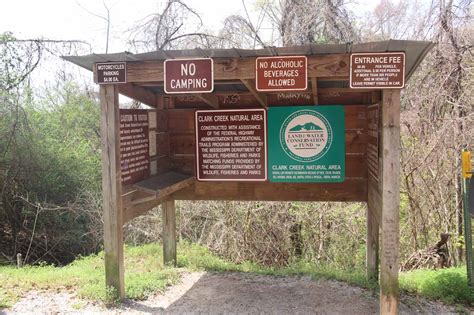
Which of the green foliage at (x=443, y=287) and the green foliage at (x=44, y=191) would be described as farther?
the green foliage at (x=44, y=191)

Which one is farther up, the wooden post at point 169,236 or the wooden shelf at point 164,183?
the wooden shelf at point 164,183

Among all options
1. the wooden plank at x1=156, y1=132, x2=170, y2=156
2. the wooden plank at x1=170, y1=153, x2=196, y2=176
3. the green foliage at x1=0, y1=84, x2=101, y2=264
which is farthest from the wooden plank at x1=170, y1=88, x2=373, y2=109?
the green foliage at x1=0, y1=84, x2=101, y2=264

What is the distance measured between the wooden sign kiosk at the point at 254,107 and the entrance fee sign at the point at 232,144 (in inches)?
5.8

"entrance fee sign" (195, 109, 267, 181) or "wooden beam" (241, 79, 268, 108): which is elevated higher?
"wooden beam" (241, 79, 268, 108)

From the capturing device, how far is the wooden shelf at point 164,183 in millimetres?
4855

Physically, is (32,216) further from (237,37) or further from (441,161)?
(441,161)

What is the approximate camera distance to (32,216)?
960 centimetres

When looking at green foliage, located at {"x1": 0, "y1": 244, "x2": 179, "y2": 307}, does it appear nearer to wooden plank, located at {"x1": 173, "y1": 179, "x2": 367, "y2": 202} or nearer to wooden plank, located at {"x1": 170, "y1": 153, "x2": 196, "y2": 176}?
wooden plank, located at {"x1": 173, "y1": 179, "x2": 367, "y2": 202}

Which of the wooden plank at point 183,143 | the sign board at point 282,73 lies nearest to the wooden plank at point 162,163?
the wooden plank at point 183,143

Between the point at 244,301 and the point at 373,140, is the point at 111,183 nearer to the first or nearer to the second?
the point at 244,301

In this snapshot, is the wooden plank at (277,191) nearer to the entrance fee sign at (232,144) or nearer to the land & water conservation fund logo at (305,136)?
the entrance fee sign at (232,144)

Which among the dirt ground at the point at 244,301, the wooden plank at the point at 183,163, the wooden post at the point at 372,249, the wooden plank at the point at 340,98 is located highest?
the wooden plank at the point at 340,98

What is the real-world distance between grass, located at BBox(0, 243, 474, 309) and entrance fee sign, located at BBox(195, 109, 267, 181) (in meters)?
1.57

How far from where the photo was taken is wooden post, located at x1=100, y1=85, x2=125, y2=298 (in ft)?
15.1
